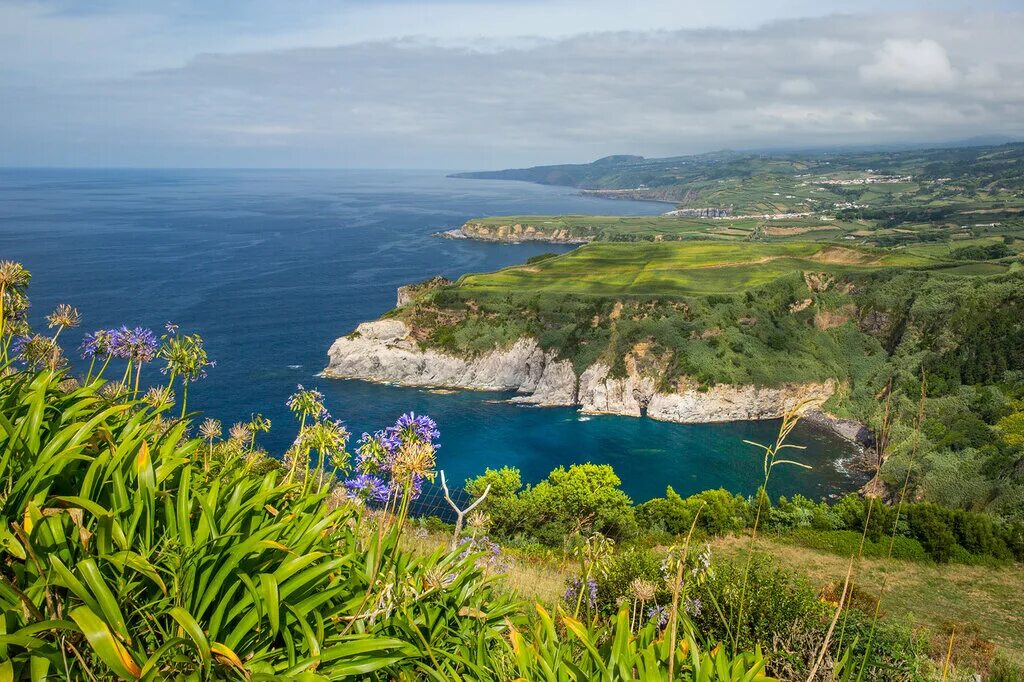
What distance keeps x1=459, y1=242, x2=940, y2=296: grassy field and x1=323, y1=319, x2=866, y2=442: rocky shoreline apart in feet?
38.6

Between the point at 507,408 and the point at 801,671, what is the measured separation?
51832 millimetres

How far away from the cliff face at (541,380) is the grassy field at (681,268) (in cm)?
1164

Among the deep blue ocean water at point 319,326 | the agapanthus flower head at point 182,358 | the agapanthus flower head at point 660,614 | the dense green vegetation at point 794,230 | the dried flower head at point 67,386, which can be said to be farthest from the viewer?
the dense green vegetation at point 794,230

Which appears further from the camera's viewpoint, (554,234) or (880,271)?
(554,234)

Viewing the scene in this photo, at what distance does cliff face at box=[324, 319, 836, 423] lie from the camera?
58.7 meters

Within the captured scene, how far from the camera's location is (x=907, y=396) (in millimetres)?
54375

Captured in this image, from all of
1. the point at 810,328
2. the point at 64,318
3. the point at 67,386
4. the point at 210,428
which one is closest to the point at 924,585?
the point at 210,428

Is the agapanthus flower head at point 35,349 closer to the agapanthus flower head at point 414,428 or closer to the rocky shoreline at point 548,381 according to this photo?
the agapanthus flower head at point 414,428

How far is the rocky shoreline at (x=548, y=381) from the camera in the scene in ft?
192

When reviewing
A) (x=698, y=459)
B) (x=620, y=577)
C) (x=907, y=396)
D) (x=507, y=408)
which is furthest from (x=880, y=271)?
→ (x=620, y=577)

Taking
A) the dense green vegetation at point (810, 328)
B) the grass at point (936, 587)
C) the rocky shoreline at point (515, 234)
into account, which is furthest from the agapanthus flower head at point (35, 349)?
the rocky shoreline at point (515, 234)

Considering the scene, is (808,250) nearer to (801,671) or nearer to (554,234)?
(554,234)

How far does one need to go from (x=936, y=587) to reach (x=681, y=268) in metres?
67.1

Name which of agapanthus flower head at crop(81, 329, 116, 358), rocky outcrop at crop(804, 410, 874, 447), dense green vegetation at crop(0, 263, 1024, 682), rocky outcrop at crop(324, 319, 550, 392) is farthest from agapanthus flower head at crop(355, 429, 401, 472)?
rocky outcrop at crop(324, 319, 550, 392)
